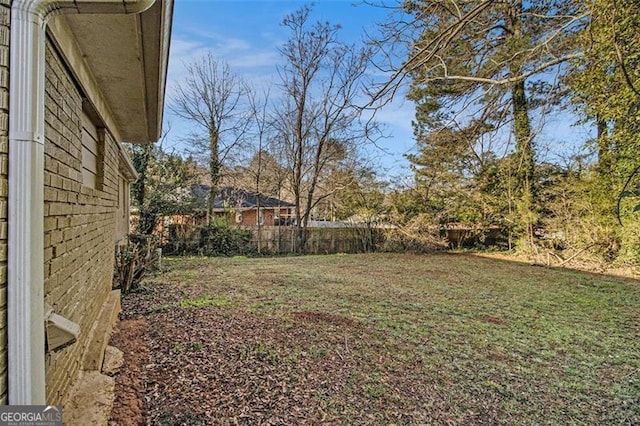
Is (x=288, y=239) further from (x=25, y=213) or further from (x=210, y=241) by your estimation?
(x=25, y=213)

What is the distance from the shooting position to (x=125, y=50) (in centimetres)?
231

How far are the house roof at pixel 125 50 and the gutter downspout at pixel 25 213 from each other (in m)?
0.27

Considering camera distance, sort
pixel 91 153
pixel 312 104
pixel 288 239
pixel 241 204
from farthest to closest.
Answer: pixel 241 204
pixel 312 104
pixel 288 239
pixel 91 153

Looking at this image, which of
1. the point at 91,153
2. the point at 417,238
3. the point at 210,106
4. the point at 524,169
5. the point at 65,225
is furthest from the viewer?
the point at 210,106

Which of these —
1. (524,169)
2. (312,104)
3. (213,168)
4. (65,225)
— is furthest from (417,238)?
(65,225)

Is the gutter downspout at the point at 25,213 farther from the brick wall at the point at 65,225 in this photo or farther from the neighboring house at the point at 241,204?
the neighboring house at the point at 241,204

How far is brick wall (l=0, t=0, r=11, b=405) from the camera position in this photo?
1148mm

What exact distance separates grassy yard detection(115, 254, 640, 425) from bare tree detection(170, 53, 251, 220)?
7.96 meters

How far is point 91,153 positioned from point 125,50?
1.61m

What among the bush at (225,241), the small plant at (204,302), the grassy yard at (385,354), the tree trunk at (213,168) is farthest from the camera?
the tree trunk at (213,168)

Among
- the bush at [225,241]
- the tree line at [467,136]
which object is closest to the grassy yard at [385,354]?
the tree line at [467,136]

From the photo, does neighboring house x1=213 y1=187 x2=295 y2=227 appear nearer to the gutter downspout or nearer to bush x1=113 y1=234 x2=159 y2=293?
bush x1=113 y1=234 x2=159 y2=293

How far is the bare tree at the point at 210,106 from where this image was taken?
13648mm

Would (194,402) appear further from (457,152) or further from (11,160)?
(457,152)
